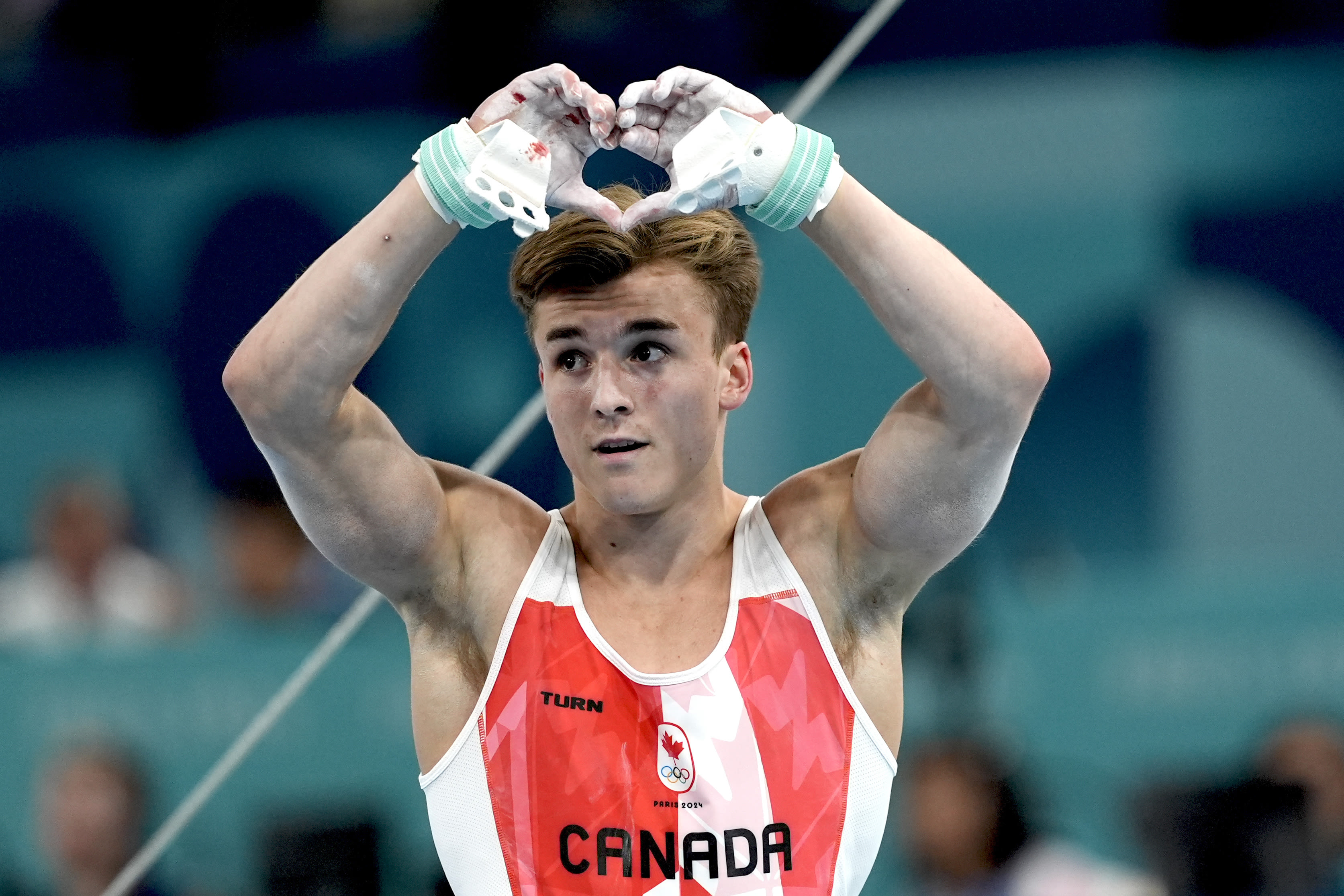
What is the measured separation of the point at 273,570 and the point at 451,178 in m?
3.56

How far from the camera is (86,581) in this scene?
524 cm

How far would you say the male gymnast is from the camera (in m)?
1.90

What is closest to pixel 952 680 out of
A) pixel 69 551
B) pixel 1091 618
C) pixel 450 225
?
pixel 1091 618

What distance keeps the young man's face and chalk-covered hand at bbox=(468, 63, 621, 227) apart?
0.15 metres

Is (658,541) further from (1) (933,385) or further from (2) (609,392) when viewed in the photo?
(1) (933,385)

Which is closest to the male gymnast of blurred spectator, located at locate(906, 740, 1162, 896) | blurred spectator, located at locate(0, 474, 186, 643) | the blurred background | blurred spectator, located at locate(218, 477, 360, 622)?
blurred spectator, located at locate(906, 740, 1162, 896)

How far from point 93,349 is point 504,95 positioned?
14.8 feet

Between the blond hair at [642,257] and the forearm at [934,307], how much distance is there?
25cm

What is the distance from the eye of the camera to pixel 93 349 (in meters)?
5.91

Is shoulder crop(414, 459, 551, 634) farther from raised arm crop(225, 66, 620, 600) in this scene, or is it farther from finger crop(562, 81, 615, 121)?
finger crop(562, 81, 615, 121)

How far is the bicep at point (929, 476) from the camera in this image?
6.47 ft

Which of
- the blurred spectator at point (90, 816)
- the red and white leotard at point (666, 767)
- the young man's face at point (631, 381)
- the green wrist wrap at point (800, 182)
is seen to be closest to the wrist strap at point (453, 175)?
the young man's face at point (631, 381)

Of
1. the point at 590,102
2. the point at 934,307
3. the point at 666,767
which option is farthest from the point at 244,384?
the point at 934,307

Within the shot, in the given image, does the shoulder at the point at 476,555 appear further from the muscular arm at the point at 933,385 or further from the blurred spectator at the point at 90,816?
the blurred spectator at the point at 90,816
